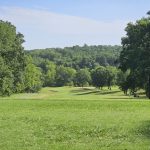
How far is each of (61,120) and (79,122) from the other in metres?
1.94

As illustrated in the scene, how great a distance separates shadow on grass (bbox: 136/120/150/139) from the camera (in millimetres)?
21891

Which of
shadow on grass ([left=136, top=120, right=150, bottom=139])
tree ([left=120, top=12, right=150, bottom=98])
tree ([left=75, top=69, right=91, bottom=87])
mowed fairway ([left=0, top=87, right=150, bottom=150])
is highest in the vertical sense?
tree ([left=120, top=12, right=150, bottom=98])

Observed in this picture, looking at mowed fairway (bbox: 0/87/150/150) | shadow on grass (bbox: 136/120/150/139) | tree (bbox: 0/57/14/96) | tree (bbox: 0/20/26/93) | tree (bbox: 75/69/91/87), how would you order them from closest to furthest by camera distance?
mowed fairway (bbox: 0/87/150/150)
shadow on grass (bbox: 136/120/150/139)
tree (bbox: 0/57/14/96)
tree (bbox: 0/20/26/93)
tree (bbox: 75/69/91/87)

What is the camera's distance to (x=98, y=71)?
522 ft

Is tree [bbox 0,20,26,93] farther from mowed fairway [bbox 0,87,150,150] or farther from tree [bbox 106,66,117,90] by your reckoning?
tree [bbox 106,66,117,90]

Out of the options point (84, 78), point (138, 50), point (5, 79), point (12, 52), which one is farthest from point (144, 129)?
point (84, 78)

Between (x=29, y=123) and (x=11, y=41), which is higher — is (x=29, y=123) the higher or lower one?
the lower one

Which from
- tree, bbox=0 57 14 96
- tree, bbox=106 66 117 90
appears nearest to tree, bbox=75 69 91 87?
tree, bbox=106 66 117 90

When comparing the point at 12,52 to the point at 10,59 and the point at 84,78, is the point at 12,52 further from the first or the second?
the point at 84,78

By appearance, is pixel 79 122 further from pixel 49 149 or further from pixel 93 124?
pixel 49 149

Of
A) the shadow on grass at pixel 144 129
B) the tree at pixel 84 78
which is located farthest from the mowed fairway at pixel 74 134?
the tree at pixel 84 78

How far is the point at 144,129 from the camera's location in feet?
78.2

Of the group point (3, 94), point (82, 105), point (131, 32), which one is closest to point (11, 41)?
point (3, 94)

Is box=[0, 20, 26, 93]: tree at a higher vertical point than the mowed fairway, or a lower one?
higher
